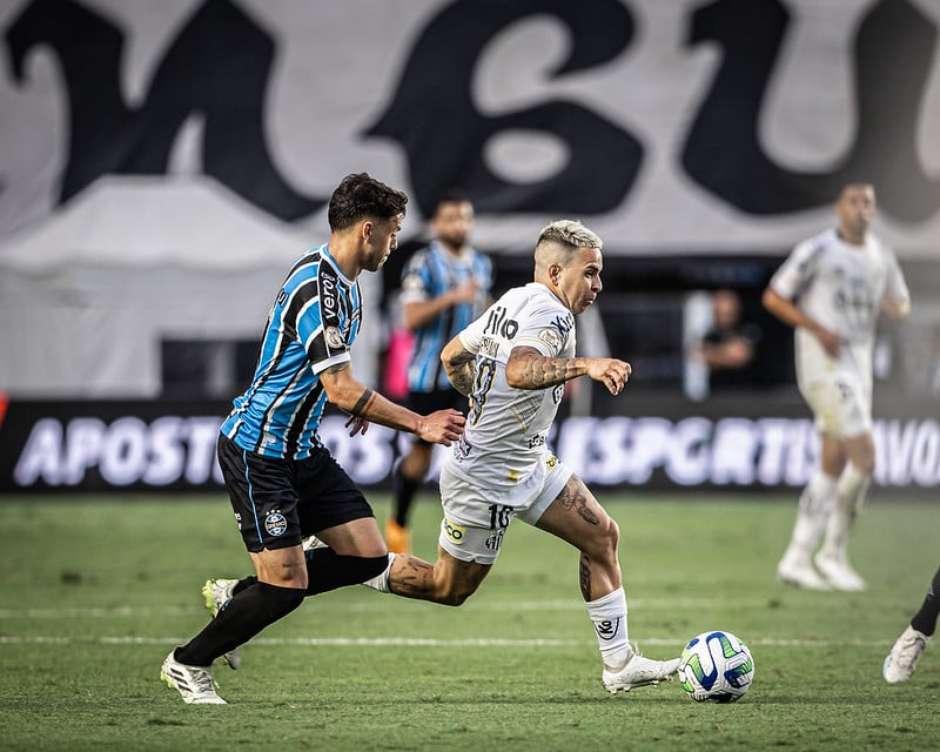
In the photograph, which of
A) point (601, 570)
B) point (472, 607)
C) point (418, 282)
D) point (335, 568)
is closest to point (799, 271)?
point (418, 282)

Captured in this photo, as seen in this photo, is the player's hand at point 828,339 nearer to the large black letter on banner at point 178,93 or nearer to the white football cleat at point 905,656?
the white football cleat at point 905,656

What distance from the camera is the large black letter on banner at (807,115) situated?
20750 millimetres

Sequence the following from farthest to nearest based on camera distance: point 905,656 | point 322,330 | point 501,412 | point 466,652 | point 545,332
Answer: point 466,652 < point 905,656 < point 501,412 < point 545,332 < point 322,330

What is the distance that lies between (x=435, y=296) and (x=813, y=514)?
3.27 meters

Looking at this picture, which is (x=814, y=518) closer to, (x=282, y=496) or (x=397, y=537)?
(x=397, y=537)

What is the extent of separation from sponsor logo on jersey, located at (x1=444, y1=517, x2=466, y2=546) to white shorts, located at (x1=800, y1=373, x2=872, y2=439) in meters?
5.05

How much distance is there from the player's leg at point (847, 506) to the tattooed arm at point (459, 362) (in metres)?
5.12

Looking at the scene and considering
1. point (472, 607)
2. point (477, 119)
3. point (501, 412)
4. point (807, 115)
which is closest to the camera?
A: point (501, 412)

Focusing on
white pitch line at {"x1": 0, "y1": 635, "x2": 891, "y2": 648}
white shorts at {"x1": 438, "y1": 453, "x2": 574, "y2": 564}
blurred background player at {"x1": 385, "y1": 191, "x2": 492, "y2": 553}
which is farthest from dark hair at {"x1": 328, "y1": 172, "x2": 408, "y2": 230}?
blurred background player at {"x1": 385, "y1": 191, "x2": 492, "y2": 553}

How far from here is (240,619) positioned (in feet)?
22.7

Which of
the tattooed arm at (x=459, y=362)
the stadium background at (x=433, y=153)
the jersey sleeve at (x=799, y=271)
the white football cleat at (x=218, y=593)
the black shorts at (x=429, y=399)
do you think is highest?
the stadium background at (x=433, y=153)

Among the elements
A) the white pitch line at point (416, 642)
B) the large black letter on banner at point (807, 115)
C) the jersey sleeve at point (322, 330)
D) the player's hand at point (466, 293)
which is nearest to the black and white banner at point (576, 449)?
the large black letter on banner at point (807, 115)

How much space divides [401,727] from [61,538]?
8.98m

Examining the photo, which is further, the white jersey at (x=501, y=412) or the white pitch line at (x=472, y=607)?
the white pitch line at (x=472, y=607)
